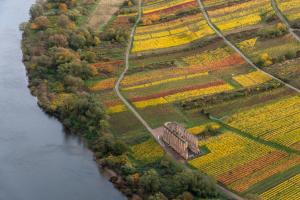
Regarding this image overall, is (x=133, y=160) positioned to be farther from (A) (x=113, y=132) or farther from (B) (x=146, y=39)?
(B) (x=146, y=39)

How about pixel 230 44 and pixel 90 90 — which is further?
pixel 230 44

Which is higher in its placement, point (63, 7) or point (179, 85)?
point (63, 7)

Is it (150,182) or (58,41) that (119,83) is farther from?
(150,182)

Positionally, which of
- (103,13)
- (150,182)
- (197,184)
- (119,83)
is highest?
(103,13)

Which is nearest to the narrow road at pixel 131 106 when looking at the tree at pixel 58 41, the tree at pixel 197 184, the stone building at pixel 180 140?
the stone building at pixel 180 140

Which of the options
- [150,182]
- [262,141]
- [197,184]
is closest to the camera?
[197,184]

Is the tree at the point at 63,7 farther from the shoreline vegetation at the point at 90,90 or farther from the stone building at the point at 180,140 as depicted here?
the stone building at the point at 180,140

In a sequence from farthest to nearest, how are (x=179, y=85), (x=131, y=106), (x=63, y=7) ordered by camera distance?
(x=63, y=7)
(x=179, y=85)
(x=131, y=106)

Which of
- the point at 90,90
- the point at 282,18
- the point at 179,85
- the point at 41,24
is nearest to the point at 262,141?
the point at 179,85

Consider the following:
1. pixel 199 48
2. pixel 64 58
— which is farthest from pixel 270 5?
pixel 64 58
